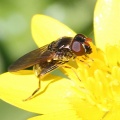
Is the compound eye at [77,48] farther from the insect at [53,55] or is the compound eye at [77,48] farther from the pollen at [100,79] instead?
the pollen at [100,79]

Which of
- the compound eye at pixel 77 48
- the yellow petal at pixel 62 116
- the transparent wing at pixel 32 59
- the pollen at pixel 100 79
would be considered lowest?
the yellow petal at pixel 62 116

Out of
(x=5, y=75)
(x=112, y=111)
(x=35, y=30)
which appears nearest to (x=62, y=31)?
(x=35, y=30)

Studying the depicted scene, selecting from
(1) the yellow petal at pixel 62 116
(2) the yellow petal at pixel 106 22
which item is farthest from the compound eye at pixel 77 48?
(2) the yellow petal at pixel 106 22

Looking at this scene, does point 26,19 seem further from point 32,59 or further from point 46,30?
point 32,59

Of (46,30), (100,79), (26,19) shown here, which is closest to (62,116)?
(100,79)

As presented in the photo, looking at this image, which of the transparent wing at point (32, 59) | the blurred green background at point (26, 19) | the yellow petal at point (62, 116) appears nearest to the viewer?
the yellow petal at point (62, 116)

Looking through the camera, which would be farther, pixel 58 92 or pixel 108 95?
pixel 58 92

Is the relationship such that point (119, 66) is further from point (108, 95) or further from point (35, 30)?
point (35, 30)
